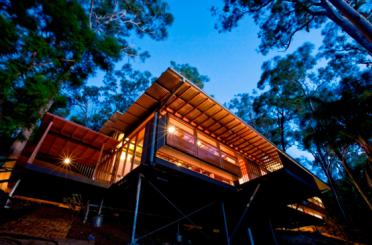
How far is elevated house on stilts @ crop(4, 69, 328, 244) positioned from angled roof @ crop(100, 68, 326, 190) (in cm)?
5

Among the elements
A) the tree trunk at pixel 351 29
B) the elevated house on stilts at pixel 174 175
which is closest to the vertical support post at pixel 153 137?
the elevated house on stilts at pixel 174 175

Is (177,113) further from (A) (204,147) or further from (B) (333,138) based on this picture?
(B) (333,138)

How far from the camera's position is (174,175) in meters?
6.48

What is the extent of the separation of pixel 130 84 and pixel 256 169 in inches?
770

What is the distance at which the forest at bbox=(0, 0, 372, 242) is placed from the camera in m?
4.38

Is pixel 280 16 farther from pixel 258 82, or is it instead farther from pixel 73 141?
pixel 73 141

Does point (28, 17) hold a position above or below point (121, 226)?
above

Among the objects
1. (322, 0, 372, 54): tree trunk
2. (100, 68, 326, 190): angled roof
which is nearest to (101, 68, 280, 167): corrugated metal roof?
(100, 68, 326, 190): angled roof

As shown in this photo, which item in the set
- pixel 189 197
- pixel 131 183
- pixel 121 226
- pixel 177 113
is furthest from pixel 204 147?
pixel 121 226

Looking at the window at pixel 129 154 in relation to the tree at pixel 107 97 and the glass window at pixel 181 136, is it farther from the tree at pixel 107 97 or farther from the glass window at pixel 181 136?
the tree at pixel 107 97

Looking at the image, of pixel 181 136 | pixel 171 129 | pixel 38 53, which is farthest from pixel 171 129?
pixel 38 53

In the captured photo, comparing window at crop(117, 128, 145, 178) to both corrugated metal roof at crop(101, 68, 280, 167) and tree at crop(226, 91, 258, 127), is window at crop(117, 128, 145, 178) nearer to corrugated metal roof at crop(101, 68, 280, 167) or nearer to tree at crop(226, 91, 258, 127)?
corrugated metal roof at crop(101, 68, 280, 167)

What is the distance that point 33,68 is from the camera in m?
4.94

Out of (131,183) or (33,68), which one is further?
(131,183)
